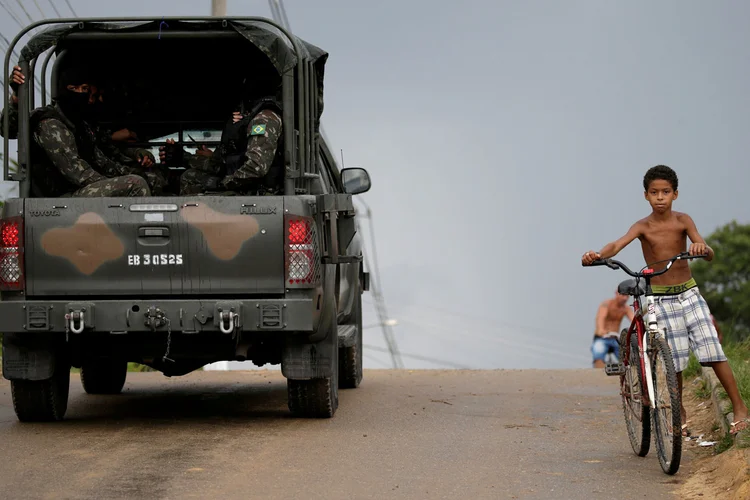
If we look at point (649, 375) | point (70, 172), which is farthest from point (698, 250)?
point (70, 172)

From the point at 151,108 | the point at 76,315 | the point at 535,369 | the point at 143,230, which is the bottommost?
the point at 535,369

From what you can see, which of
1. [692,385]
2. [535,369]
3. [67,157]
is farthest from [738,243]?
[67,157]

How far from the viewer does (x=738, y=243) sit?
54.3 m

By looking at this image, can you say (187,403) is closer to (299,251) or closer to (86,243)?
(86,243)

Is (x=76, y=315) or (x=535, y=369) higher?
(x=76, y=315)

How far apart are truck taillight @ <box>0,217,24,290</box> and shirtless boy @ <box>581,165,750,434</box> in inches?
150

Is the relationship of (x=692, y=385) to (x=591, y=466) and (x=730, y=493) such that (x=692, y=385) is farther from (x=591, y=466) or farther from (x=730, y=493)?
(x=730, y=493)

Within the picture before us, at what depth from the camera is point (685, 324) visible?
7.68m

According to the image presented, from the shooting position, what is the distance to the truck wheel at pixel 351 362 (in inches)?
499

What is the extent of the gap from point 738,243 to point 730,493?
49.6 m

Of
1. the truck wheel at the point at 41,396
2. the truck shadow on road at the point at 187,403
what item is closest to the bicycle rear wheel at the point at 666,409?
the truck shadow on road at the point at 187,403

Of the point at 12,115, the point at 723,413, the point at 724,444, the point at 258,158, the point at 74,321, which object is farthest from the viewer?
the point at 12,115

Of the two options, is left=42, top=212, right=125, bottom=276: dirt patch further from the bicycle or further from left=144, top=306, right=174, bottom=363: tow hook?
the bicycle

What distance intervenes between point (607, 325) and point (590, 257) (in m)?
11.6
